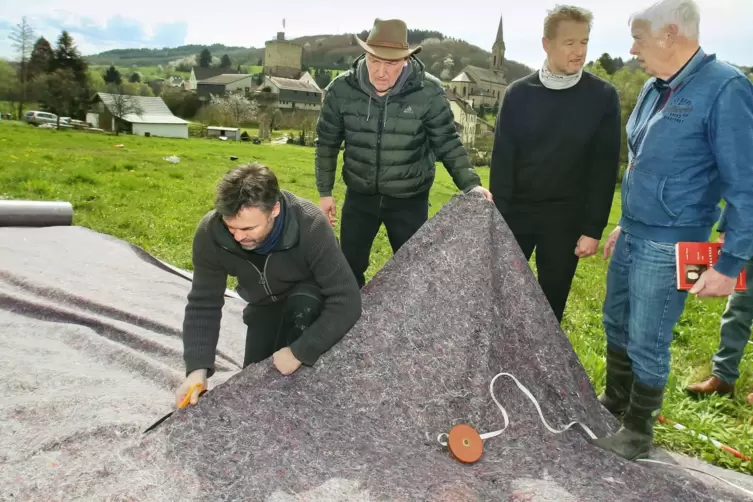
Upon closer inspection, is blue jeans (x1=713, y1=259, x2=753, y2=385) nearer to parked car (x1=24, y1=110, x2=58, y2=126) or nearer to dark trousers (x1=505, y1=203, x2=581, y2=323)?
dark trousers (x1=505, y1=203, x2=581, y2=323)

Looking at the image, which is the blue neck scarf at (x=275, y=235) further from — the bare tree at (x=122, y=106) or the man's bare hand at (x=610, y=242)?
the bare tree at (x=122, y=106)

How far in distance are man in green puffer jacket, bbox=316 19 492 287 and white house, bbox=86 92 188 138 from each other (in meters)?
42.3

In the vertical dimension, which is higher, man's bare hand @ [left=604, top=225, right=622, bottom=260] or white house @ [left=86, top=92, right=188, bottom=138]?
white house @ [left=86, top=92, right=188, bottom=138]

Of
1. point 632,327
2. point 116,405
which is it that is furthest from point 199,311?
point 632,327

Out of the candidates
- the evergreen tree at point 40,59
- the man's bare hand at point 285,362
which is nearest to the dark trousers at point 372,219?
the man's bare hand at point 285,362

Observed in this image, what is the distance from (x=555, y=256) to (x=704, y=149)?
1246 millimetres

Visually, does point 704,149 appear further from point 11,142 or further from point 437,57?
point 437,57

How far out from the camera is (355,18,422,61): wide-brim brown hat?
3.66 m

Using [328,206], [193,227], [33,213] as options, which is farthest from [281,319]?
[193,227]

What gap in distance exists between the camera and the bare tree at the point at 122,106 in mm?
44500

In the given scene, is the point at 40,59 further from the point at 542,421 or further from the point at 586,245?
the point at 542,421

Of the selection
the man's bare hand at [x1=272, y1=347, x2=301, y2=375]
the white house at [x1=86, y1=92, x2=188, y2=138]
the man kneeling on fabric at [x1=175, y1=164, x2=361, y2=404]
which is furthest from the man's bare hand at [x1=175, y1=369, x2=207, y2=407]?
the white house at [x1=86, y1=92, x2=188, y2=138]

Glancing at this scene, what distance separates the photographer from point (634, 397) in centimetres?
302

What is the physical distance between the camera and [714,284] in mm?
2600
